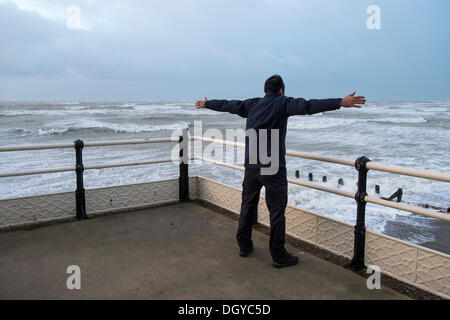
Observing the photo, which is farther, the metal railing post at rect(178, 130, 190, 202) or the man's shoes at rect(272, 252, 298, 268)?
the metal railing post at rect(178, 130, 190, 202)

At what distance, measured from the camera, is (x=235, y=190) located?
16.4 ft

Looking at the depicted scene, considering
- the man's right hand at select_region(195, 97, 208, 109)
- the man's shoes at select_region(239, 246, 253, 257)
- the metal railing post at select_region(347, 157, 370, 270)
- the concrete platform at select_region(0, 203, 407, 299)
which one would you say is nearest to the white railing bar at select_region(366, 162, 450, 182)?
the metal railing post at select_region(347, 157, 370, 270)

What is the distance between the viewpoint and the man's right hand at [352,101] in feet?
9.33

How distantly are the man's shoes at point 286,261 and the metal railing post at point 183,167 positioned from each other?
2344mm

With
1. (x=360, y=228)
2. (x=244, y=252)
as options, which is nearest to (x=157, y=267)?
(x=244, y=252)

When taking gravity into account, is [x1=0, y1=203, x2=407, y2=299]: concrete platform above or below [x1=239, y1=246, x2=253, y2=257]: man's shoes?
below

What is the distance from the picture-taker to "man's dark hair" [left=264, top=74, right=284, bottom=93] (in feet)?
11.1

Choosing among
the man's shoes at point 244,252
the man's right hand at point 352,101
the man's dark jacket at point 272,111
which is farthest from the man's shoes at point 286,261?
the man's right hand at point 352,101

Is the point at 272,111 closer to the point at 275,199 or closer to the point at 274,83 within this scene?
the point at 274,83

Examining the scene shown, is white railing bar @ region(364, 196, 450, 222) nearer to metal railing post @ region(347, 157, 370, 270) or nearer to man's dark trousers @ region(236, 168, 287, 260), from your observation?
metal railing post @ region(347, 157, 370, 270)

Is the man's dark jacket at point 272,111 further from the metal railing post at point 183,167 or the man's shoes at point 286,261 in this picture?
the metal railing post at point 183,167

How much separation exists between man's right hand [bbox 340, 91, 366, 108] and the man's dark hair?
0.67 metres

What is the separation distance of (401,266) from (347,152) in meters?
17.8

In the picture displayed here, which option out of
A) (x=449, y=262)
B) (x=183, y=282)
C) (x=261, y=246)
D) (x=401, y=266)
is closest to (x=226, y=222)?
(x=261, y=246)
